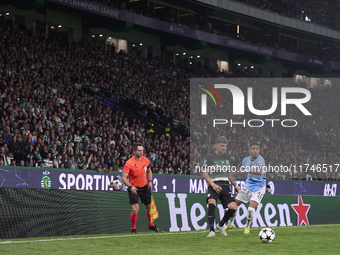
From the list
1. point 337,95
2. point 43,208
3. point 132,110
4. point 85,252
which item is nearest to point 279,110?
point 337,95

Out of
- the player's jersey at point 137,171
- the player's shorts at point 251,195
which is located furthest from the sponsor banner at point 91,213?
the player's shorts at point 251,195

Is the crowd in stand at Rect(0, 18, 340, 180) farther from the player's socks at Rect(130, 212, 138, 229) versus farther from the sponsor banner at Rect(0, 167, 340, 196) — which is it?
the player's socks at Rect(130, 212, 138, 229)

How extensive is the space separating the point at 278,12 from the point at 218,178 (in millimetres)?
38666

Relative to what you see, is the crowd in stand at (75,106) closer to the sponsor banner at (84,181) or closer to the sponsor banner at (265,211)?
the sponsor banner at (84,181)

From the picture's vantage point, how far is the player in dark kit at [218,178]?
12.1m

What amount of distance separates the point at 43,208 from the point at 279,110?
33.5 m

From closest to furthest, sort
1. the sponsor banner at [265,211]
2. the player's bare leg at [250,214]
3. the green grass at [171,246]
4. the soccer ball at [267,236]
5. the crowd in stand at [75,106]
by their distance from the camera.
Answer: the green grass at [171,246], the soccer ball at [267,236], the player's bare leg at [250,214], the sponsor banner at [265,211], the crowd in stand at [75,106]

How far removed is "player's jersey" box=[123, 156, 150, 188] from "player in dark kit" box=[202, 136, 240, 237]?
1.56m

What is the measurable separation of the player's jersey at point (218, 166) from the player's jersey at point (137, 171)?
159cm

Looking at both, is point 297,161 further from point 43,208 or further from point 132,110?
point 43,208

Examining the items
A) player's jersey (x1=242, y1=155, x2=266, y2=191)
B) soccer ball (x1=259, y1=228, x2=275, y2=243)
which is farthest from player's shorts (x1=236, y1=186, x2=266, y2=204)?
soccer ball (x1=259, y1=228, x2=275, y2=243)

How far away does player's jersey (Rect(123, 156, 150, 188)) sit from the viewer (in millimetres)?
12922

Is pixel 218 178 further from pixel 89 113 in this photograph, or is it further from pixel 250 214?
pixel 89 113

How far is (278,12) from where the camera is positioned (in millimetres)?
48562
